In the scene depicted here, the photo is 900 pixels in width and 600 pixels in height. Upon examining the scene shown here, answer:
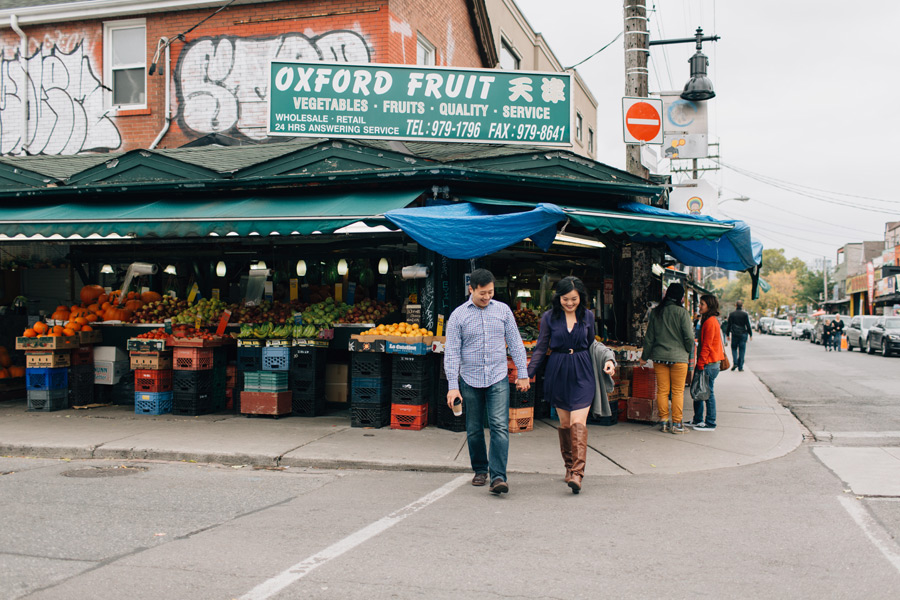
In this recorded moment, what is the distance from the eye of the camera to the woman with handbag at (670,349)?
918cm

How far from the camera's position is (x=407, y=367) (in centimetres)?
908

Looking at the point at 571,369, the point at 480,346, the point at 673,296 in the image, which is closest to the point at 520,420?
the point at 673,296

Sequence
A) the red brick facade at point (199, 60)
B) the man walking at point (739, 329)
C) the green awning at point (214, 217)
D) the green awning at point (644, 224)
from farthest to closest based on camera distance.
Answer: the man walking at point (739, 329)
the red brick facade at point (199, 60)
the green awning at point (214, 217)
the green awning at point (644, 224)

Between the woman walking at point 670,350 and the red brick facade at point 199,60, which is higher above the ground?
the red brick facade at point 199,60

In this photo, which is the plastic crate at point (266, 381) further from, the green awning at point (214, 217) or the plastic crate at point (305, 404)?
the green awning at point (214, 217)

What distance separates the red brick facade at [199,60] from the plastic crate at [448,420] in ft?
21.1

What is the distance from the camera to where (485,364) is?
6.22 metres

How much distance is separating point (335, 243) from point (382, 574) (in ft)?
26.7

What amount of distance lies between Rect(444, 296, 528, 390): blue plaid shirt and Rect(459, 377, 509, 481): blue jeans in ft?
0.31

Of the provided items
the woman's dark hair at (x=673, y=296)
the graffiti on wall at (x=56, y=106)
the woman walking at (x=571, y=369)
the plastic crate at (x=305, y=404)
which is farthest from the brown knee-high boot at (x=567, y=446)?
the graffiti on wall at (x=56, y=106)

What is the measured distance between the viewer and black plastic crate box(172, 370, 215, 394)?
10.2 meters

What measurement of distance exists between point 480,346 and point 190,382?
5.62 metres

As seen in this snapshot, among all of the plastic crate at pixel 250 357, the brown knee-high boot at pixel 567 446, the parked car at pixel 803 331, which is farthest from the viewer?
the parked car at pixel 803 331

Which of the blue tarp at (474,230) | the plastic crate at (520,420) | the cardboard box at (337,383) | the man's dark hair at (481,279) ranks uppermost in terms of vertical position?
the blue tarp at (474,230)
